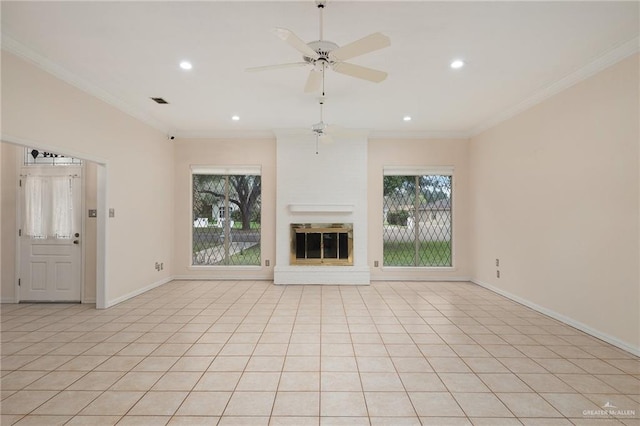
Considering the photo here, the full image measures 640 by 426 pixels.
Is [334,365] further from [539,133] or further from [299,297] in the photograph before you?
[539,133]

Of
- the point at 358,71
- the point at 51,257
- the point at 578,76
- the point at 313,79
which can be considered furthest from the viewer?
the point at 51,257

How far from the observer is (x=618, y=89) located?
119 inches

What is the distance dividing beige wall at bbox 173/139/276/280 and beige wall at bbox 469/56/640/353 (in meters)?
3.98

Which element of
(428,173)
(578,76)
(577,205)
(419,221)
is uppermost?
(578,76)

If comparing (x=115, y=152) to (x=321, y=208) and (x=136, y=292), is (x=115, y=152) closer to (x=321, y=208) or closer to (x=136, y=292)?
(x=136, y=292)

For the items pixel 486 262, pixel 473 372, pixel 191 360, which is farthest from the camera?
pixel 486 262

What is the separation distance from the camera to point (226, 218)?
6.19 metres

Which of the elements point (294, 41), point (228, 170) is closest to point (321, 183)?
point (228, 170)

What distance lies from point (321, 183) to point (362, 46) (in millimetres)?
3845

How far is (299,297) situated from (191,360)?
2246 mm

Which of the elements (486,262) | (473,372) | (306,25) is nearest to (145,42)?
(306,25)

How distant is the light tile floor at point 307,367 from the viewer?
2.03 meters

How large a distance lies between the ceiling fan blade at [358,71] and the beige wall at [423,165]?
3.61 m

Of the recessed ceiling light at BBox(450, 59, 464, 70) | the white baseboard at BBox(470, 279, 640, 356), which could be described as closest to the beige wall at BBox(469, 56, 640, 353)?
the white baseboard at BBox(470, 279, 640, 356)
